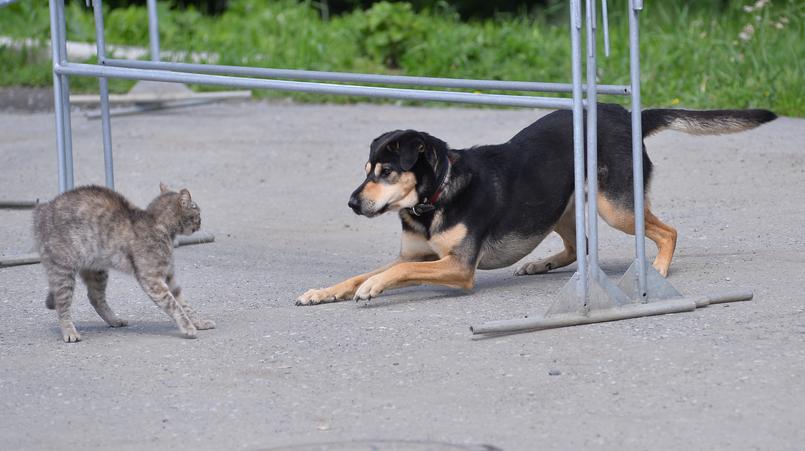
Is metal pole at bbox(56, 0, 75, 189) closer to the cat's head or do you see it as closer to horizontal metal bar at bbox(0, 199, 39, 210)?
the cat's head

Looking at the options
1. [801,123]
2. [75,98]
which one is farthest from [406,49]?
[801,123]

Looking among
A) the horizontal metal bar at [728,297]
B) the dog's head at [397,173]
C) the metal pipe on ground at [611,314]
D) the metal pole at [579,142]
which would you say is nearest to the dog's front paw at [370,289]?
the dog's head at [397,173]

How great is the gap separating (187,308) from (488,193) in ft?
5.51

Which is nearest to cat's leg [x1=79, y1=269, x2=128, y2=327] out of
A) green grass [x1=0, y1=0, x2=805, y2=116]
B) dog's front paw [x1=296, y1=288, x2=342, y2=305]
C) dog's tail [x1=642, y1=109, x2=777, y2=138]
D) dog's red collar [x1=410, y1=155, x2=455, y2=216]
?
dog's front paw [x1=296, y1=288, x2=342, y2=305]

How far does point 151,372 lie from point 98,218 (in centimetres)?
85

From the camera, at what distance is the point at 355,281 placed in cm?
610

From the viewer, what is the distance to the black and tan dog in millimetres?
5996

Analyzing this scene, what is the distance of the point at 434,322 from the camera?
217 inches

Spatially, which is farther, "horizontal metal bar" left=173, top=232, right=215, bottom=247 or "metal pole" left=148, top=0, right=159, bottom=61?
"metal pole" left=148, top=0, right=159, bottom=61

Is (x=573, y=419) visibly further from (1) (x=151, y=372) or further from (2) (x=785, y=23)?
(2) (x=785, y=23)

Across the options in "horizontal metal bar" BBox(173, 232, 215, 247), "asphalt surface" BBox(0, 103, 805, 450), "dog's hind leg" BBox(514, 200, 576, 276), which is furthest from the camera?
"horizontal metal bar" BBox(173, 232, 215, 247)

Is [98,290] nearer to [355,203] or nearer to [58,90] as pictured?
[355,203]

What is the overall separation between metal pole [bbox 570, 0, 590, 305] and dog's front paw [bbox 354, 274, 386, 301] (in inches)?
41.7

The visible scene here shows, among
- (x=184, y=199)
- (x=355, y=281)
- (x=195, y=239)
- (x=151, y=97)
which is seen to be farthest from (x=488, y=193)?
(x=151, y=97)
